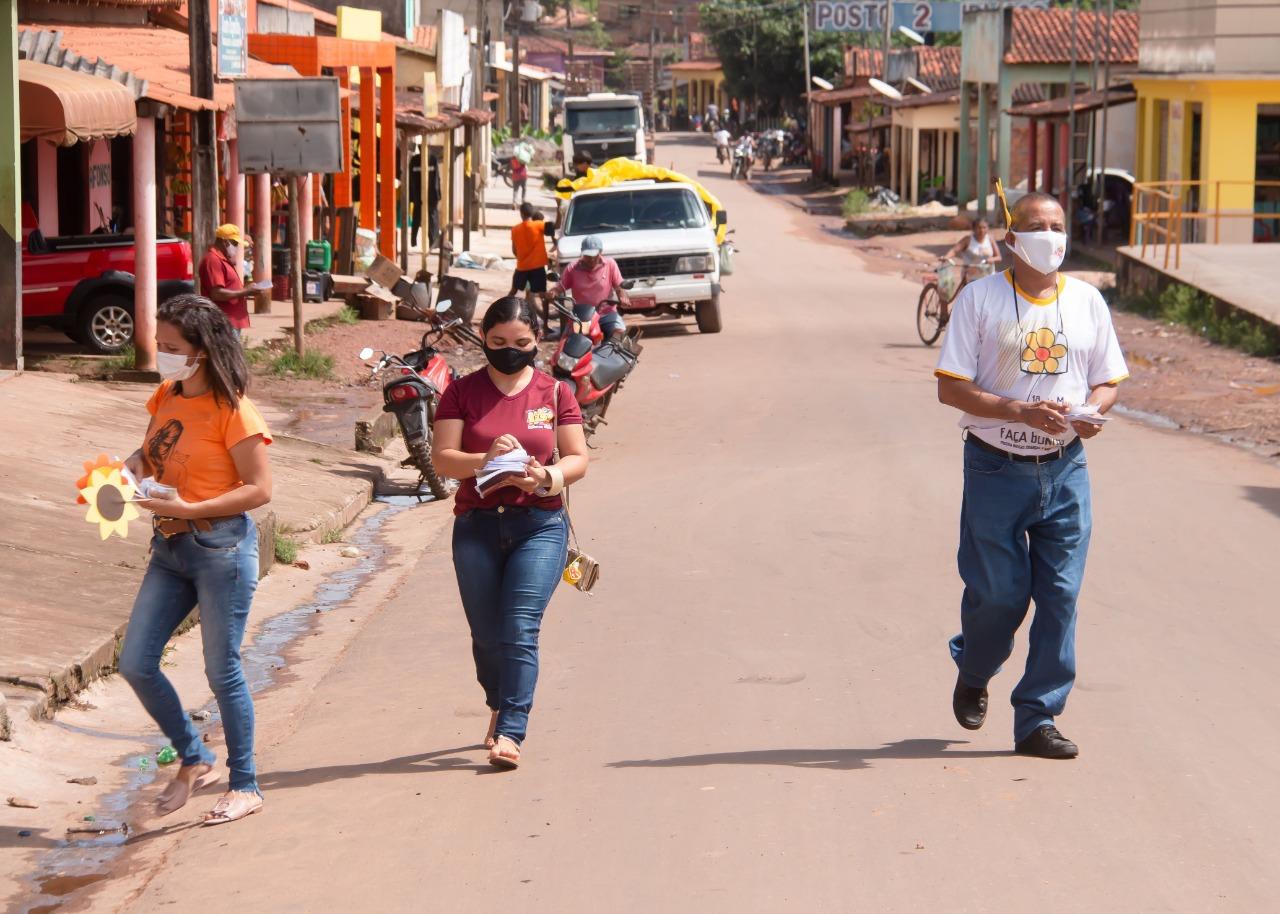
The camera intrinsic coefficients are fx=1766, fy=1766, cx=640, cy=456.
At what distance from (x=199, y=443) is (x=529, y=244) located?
57.7 ft

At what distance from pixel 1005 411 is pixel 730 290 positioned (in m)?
23.4

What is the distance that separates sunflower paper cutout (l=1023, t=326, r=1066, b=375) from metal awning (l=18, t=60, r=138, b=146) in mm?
10118

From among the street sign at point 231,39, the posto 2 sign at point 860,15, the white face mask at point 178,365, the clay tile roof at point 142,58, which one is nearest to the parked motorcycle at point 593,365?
the clay tile roof at point 142,58

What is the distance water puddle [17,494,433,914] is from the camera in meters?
5.27

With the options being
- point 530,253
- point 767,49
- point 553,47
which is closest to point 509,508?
point 530,253

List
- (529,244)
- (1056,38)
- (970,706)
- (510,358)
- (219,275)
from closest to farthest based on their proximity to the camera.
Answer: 1. (510,358)
2. (970,706)
3. (219,275)
4. (529,244)
5. (1056,38)

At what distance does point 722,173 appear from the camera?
70.6 metres

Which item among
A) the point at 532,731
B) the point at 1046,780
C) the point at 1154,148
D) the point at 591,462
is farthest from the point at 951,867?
the point at 1154,148

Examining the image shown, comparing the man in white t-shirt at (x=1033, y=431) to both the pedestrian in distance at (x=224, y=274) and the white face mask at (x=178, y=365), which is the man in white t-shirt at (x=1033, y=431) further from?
the pedestrian in distance at (x=224, y=274)

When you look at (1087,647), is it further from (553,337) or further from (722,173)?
(722,173)

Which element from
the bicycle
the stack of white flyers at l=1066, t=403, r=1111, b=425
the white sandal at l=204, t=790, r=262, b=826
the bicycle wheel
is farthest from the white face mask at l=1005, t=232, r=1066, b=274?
the bicycle wheel

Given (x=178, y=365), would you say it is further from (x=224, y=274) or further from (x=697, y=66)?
(x=697, y=66)

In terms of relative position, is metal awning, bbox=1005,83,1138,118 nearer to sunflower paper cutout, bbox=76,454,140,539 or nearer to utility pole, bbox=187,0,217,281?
utility pole, bbox=187,0,217,281

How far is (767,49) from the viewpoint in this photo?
3607 inches
